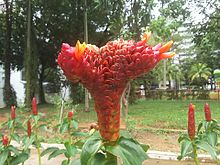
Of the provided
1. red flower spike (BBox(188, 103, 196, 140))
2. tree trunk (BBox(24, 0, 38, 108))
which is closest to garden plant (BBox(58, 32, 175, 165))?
red flower spike (BBox(188, 103, 196, 140))

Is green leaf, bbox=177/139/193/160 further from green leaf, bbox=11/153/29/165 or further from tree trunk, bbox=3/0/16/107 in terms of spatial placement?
tree trunk, bbox=3/0/16/107

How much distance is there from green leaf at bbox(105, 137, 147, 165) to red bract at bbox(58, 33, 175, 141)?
0.13 feet

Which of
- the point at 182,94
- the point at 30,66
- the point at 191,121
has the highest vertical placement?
the point at 30,66

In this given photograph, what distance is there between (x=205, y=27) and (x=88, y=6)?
5.43 meters

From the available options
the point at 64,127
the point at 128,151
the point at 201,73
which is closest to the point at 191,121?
the point at 128,151

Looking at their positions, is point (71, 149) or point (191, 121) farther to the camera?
point (71, 149)

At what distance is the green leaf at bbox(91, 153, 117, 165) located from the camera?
3.36 ft

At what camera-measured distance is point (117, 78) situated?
3.27 ft

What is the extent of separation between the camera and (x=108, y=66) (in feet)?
3.24

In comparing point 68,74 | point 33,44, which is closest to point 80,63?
point 68,74

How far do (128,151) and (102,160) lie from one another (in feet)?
0.30

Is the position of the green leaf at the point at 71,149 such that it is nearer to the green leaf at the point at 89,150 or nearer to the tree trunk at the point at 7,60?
the green leaf at the point at 89,150

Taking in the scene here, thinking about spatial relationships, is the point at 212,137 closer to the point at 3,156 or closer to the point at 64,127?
the point at 64,127

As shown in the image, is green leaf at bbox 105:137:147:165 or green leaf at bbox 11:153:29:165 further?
green leaf at bbox 11:153:29:165
